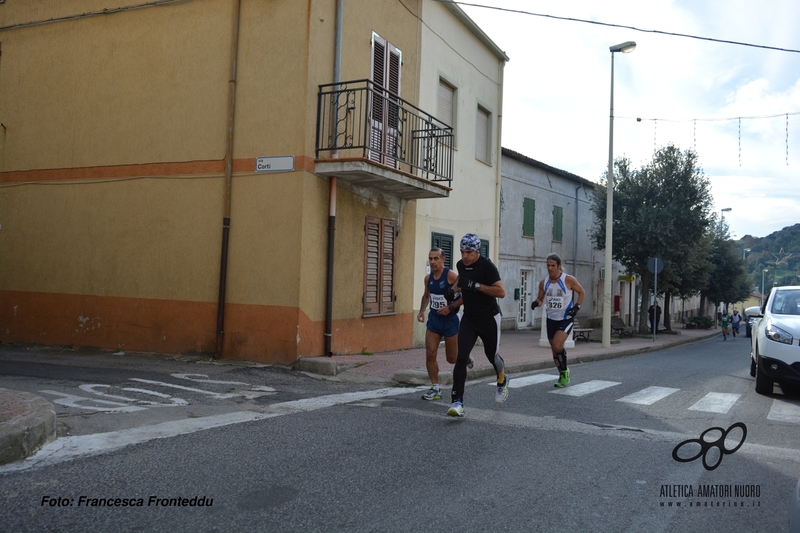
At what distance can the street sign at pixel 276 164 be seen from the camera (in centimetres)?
1070

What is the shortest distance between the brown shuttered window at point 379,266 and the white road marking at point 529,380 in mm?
3330

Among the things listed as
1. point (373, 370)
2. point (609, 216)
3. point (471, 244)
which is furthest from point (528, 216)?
point (471, 244)

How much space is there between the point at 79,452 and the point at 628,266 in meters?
27.6

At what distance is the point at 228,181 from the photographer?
11.2 m

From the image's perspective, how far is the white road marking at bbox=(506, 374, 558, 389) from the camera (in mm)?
9584

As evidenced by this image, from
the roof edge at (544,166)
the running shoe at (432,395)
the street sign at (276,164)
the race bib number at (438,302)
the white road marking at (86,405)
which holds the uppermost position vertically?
the roof edge at (544,166)

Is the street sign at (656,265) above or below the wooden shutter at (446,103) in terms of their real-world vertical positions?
below

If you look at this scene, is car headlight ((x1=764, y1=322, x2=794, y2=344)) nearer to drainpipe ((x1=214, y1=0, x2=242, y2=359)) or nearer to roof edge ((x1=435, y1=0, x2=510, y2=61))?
drainpipe ((x1=214, y1=0, x2=242, y2=359))

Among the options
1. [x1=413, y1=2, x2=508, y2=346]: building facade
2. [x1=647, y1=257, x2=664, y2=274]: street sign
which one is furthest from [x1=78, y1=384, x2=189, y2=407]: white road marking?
[x1=647, y1=257, x2=664, y2=274]: street sign

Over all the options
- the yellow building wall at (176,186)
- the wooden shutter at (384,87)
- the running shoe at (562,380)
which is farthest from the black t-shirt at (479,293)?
the wooden shutter at (384,87)

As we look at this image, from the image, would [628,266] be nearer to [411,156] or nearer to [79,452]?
[411,156]

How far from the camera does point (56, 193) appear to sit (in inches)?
519

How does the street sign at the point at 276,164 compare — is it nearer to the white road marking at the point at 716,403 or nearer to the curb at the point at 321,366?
the curb at the point at 321,366

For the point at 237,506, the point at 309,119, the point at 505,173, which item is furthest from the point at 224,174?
the point at 505,173
